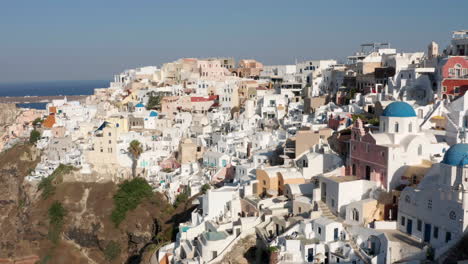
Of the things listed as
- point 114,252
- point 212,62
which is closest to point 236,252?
point 114,252

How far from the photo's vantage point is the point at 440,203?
80.6ft

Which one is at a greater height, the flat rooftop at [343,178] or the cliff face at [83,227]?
the flat rooftop at [343,178]

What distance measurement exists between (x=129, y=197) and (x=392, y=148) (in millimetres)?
29612

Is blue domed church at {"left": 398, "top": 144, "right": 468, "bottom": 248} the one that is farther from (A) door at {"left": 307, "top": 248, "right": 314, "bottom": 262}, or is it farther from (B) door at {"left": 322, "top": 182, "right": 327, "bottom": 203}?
(B) door at {"left": 322, "top": 182, "right": 327, "bottom": 203}

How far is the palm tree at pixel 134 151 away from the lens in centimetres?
5219

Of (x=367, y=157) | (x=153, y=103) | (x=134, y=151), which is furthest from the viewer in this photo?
(x=153, y=103)

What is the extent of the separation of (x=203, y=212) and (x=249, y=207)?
4.27 m

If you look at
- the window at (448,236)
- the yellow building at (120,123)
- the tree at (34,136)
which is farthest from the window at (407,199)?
the tree at (34,136)

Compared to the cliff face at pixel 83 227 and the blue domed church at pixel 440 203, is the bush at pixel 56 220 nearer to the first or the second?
the cliff face at pixel 83 227

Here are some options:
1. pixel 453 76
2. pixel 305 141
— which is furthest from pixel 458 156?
pixel 453 76

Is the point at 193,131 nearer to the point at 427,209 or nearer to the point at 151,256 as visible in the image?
the point at 151,256

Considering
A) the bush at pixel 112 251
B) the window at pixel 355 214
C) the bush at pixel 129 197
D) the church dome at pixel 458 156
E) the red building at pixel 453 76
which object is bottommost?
the bush at pixel 112 251

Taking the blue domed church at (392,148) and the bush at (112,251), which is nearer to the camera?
the blue domed church at (392,148)

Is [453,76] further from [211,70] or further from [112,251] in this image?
[211,70]
